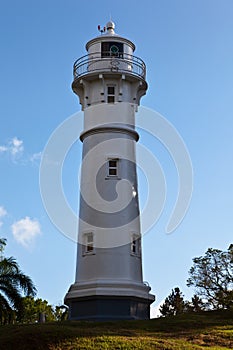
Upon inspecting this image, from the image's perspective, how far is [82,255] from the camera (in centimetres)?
2597

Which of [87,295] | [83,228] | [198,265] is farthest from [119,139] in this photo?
[198,265]

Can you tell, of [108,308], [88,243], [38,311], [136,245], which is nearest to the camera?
[108,308]

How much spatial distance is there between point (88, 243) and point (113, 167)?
3995mm

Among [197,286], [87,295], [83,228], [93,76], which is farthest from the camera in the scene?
[197,286]

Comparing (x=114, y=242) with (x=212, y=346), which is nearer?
(x=212, y=346)

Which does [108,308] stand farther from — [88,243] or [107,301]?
[88,243]

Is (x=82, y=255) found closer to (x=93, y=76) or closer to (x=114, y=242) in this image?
(x=114, y=242)

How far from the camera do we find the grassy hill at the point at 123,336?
15930 millimetres

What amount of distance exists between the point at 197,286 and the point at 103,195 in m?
13.2

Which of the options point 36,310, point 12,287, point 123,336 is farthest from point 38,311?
point 123,336

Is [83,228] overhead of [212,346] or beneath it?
overhead

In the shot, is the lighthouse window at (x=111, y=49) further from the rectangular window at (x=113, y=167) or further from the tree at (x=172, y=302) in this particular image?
the tree at (x=172, y=302)

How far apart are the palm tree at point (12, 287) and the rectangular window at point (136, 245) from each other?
5.68 m

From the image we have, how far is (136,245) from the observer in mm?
26484
